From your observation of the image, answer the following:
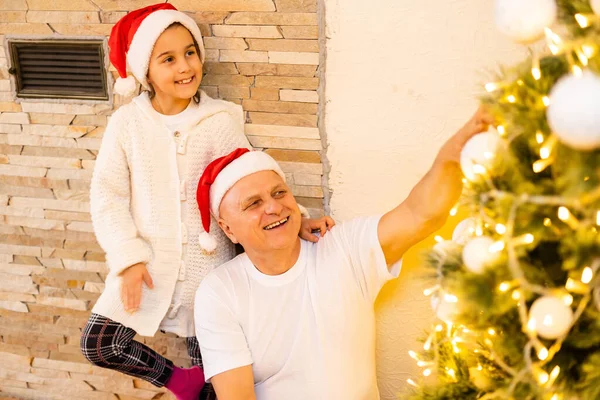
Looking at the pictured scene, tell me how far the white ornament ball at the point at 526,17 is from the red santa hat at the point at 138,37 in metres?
1.09

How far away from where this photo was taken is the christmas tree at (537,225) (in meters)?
0.78

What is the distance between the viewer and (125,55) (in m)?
1.81

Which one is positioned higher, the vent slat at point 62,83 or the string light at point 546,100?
the string light at point 546,100

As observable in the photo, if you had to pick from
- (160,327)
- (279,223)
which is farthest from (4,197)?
(279,223)

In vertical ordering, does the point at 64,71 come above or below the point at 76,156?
above

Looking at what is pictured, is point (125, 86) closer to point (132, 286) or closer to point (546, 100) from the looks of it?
point (132, 286)

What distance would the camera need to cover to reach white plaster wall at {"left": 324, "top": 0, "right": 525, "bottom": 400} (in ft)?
5.35

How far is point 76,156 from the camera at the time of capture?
2.10 meters

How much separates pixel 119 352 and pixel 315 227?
0.70 metres

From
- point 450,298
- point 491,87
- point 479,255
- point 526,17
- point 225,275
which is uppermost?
point 526,17

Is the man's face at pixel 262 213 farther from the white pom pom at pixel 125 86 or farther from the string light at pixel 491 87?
the string light at pixel 491 87

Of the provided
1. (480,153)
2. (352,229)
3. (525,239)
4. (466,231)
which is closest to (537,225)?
(525,239)

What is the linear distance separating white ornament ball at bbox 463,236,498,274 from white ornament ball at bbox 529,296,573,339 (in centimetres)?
9

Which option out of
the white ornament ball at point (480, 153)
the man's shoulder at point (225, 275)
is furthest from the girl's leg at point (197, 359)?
the white ornament ball at point (480, 153)
